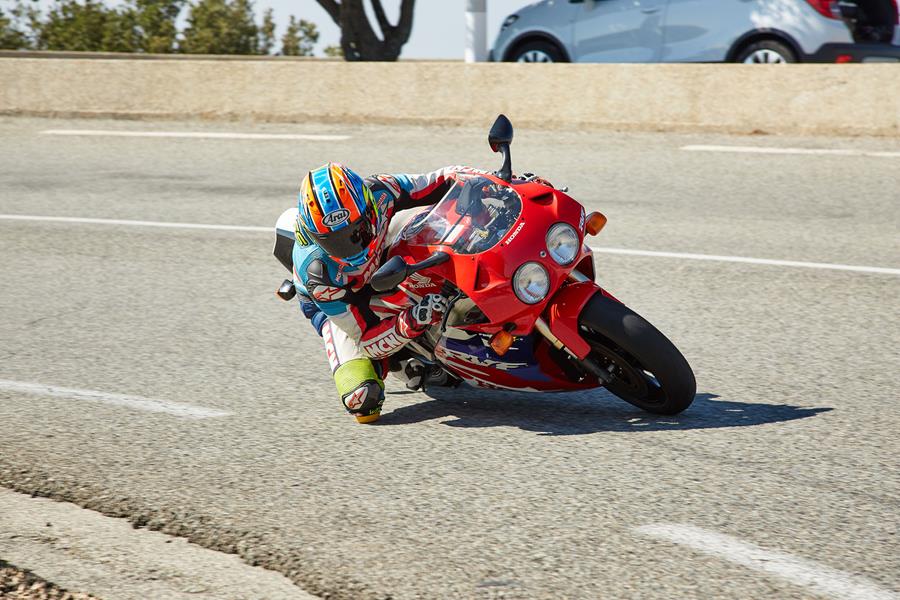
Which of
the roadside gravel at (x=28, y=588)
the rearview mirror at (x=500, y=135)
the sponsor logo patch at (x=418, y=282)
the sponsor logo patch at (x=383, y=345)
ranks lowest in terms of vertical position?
the roadside gravel at (x=28, y=588)

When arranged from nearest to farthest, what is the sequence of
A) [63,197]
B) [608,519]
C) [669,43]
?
[608,519] → [63,197] → [669,43]

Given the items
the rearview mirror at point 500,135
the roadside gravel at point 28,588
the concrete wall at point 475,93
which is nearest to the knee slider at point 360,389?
the rearview mirror at point 500,135

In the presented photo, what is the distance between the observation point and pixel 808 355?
635 cm

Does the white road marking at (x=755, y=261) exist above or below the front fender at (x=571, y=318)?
below

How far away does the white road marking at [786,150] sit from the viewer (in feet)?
38.0

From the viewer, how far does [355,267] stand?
530cm

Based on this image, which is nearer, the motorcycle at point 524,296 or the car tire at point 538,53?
the motorcycle at point 524,296

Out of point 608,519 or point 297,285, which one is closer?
point 608,519

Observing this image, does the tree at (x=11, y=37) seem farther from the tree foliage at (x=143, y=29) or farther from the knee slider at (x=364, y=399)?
the knee slider at (x=364, y=399)

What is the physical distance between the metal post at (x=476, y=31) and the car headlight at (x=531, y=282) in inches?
464

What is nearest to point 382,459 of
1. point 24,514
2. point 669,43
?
point 24,514

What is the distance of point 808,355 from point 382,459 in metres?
2.57

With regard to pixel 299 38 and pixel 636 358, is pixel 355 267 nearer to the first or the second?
pixel 636 358

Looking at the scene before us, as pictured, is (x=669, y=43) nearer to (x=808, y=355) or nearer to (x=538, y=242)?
(x=808, y=355)
